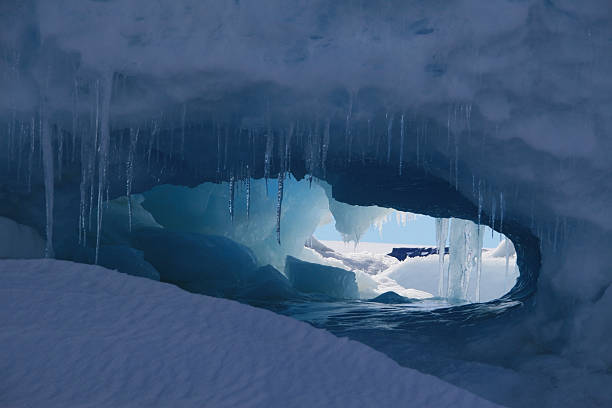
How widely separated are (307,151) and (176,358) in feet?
10.7

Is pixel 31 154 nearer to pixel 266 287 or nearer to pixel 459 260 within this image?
pixel 266 287

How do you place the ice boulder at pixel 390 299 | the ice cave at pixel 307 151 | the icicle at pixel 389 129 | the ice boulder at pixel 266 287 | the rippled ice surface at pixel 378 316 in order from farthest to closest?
the ice boulder at pixel 390 299
the ice boulder at pixel 266 287
the rippled ice surface at pixel 378 316
the icicle at pixel 389 129
the ice cave at pixel 307 151

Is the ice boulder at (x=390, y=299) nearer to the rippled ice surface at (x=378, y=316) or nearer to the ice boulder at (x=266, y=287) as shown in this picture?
the ice boulder at (x=266, y=287)

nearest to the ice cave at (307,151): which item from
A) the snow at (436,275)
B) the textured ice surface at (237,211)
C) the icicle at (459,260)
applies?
the textured ice surface at (237,211)

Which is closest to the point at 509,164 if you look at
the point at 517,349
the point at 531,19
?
the point at 531,19

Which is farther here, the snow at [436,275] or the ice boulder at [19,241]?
the snow at [436,275]

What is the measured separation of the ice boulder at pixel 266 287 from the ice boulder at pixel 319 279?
1812 mm

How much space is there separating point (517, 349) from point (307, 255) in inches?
462

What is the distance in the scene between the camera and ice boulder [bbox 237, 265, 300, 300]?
9.37m

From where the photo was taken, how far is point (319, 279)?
485 inches

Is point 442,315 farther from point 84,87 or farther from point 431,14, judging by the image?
point 84,87

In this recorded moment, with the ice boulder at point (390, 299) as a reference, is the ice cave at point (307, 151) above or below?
above

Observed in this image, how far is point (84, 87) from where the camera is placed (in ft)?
16.0

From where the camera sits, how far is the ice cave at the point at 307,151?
2662 mm
